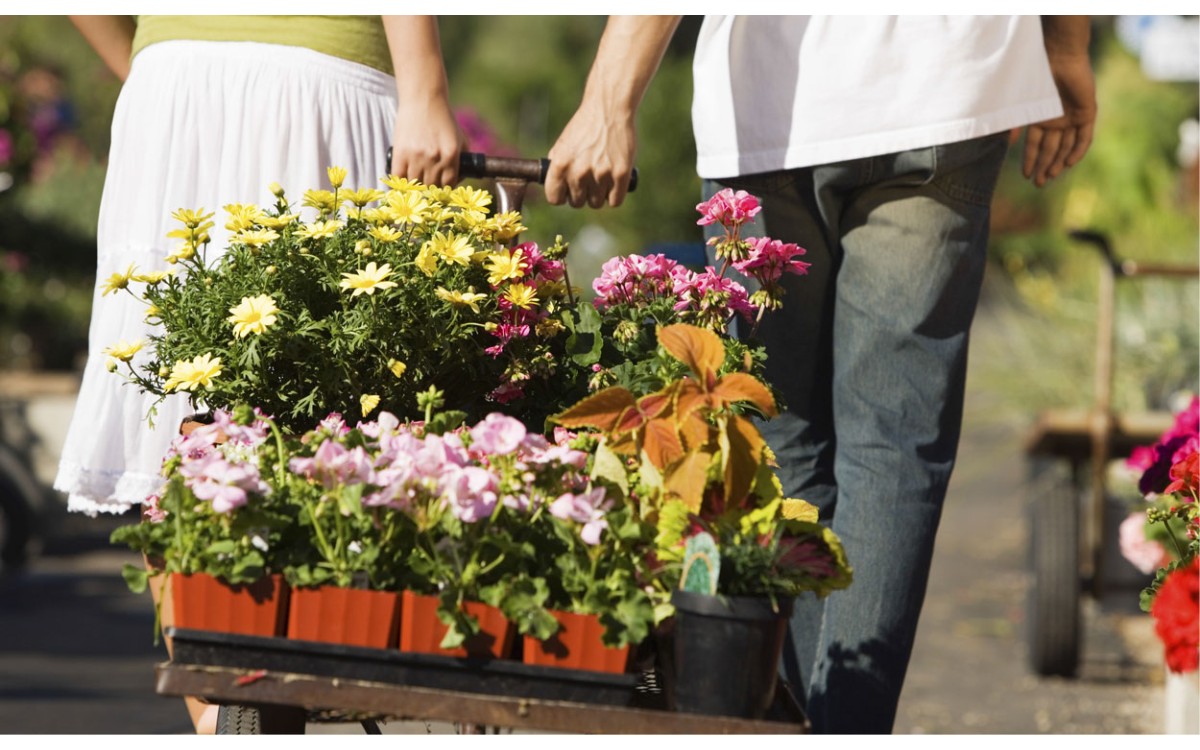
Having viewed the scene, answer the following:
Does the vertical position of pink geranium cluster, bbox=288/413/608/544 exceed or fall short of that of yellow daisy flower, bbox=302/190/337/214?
it falls short

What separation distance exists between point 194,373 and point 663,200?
48.2 feet

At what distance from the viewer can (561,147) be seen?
7.29 feet

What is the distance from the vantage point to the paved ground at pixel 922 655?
13.2 ft

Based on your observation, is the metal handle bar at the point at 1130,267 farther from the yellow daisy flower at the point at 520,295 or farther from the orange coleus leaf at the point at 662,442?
the orange coleus leaf at the point at 662,442

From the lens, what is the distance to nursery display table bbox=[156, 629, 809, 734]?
161 centimetres

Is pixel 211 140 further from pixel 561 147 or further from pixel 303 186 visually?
pixel 561 147

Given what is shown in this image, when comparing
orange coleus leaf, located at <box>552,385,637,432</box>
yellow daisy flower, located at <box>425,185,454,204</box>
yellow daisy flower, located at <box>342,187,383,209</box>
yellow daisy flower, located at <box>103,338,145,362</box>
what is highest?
yellow daisy flower, located at <box>425,185,454,204</box>

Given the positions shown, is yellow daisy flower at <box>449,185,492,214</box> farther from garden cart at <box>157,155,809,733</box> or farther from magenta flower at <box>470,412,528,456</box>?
garden cart at <box>157,155,809,733</box>

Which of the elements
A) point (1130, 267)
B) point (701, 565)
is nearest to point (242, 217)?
point (701, 565)

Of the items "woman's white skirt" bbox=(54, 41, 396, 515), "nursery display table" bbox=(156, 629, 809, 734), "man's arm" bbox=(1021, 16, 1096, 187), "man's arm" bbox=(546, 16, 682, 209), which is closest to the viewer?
"nursery display table" bbox=(156, 629, 809, 734)

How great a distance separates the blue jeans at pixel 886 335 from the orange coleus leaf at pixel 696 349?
685mm

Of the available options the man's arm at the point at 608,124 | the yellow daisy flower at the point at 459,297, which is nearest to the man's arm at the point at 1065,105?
the man's arm at the point at 608,124

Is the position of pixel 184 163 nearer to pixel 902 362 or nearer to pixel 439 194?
pixel 439 194

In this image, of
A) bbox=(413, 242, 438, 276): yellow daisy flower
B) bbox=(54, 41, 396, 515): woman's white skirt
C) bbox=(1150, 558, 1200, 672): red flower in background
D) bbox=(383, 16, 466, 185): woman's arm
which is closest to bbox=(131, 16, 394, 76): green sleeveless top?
bbox=(54, 41, 396, 515): woman's white skirt
